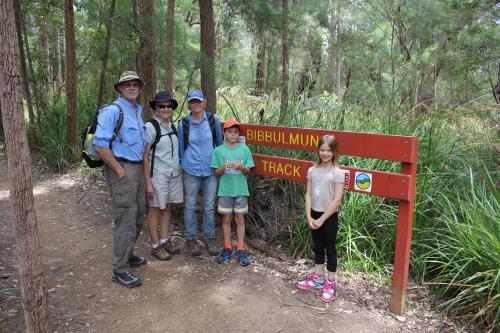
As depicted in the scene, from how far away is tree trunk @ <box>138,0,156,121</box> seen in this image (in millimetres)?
5629

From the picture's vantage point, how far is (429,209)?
13.7 feet

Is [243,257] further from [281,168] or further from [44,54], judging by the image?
[44,54]

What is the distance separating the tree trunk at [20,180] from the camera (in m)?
2.29

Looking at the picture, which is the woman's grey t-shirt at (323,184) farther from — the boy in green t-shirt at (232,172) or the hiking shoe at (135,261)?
the hiking shoe at (135,261)

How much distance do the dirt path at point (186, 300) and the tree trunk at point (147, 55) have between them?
217cm

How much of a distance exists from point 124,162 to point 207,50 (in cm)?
312

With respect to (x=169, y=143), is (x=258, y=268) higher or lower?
lower

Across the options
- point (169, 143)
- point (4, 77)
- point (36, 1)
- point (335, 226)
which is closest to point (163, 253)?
point (169, 143)

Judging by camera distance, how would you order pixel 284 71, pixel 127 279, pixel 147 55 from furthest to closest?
pixel 284 71
pixel 147 55
pixel 127 279

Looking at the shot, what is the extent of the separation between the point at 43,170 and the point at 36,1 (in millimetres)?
3600

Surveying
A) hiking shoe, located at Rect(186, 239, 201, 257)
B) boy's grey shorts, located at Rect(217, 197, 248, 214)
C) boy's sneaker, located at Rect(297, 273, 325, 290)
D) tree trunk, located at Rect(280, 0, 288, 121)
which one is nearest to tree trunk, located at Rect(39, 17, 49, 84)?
tree trunk, located at Rect(280, 0, 288, 121)

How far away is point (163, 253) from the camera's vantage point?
435 cm

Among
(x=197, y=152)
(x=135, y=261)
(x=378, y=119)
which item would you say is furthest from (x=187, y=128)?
(x=378, y=119)

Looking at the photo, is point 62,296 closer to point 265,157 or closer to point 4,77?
point 4,77
